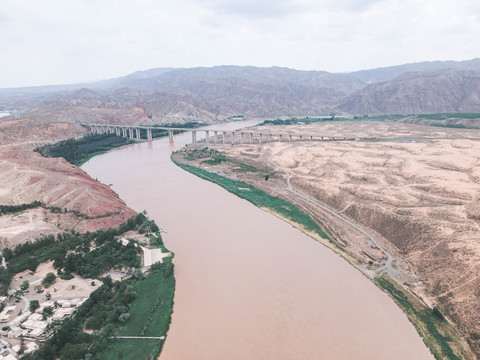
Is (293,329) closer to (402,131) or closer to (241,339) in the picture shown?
(241,339)

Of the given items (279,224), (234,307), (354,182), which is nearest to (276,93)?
(354,182)

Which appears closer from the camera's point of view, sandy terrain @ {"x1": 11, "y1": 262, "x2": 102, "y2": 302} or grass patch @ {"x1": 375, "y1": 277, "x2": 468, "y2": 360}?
grass patch @ {"x1": 375, "y1": 277, "x2": 468, "y2": 360}

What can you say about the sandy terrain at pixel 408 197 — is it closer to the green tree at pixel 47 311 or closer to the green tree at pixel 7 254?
the green tree at pixel 47 311

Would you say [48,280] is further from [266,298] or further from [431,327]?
[431,327]

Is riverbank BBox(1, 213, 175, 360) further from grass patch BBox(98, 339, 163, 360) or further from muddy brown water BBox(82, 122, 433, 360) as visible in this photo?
muddy brown water BBox(82, 122, 433, 360)

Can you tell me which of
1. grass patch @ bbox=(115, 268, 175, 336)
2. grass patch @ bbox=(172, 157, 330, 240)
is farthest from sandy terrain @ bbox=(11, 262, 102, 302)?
grass patch @ bbox=(172, 157, 330, 240)

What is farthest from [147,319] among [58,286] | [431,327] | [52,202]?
[52,202]
